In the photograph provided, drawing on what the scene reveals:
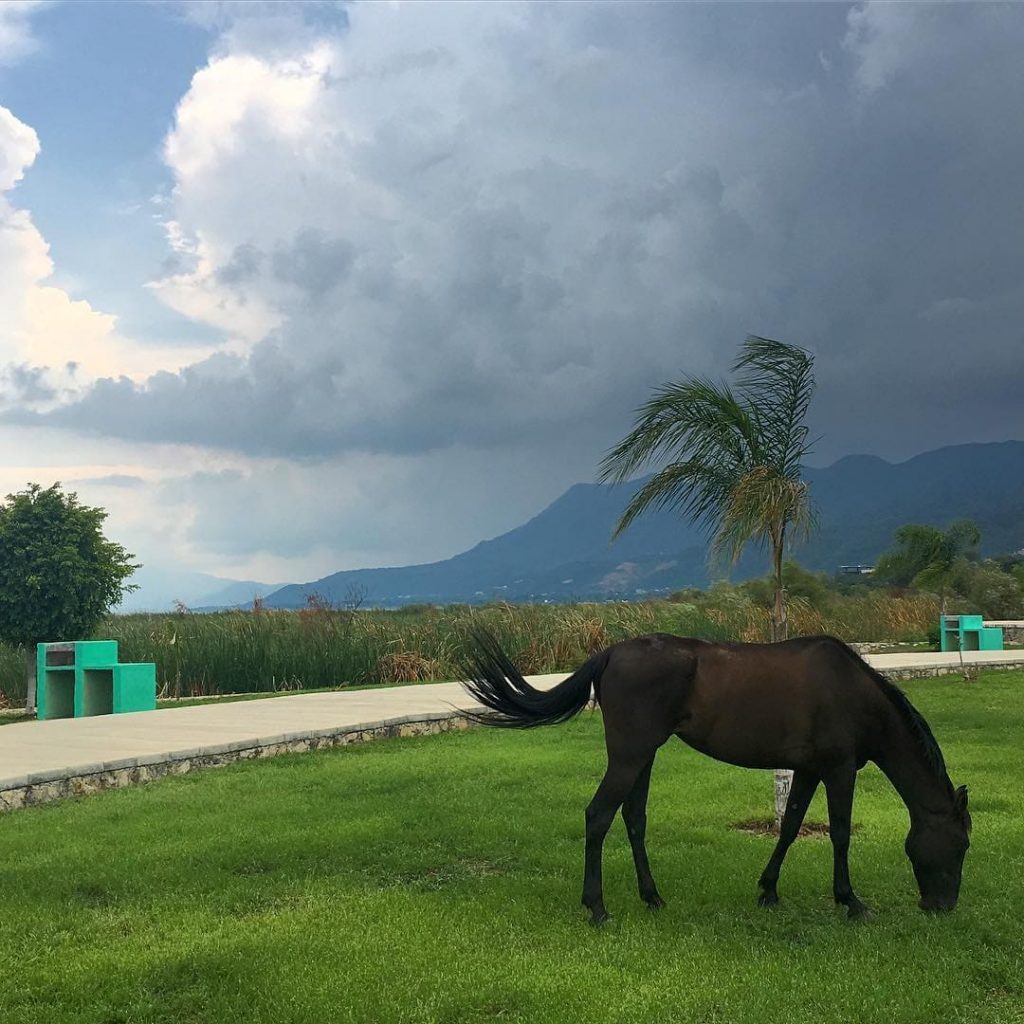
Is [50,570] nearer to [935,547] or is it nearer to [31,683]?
[31,683]

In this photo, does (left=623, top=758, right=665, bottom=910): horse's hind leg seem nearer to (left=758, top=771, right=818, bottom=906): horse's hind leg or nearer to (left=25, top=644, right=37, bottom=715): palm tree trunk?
(left=758, top=771, right=818, bottom=906): horse's hind leg

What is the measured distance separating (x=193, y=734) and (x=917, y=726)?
8.13 m

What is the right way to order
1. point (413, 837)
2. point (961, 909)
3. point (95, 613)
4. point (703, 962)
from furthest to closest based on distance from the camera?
1. point (95, 613)
2. point (413, 837)
3. point (961, 909)
4. point (703, 962)

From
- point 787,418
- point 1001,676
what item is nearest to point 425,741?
point 787,418

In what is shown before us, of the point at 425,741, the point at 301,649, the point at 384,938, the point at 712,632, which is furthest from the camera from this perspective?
the point at 712,632

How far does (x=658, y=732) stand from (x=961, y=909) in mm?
1911

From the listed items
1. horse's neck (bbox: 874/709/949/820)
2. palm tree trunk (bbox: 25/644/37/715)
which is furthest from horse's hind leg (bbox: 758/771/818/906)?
palm tree trunk (bbox: 25/644/37/715)

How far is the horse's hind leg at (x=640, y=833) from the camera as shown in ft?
18.7

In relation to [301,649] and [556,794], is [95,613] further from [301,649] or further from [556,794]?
[556,794]

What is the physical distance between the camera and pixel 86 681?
14.2 m

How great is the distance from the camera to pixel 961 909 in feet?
18.3

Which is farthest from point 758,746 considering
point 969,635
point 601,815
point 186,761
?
point 969,635

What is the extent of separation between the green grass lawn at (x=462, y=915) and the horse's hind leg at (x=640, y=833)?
13 centimetres

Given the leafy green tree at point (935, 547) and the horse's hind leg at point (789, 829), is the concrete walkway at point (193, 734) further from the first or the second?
the leafy green tree at point (935, 547)
